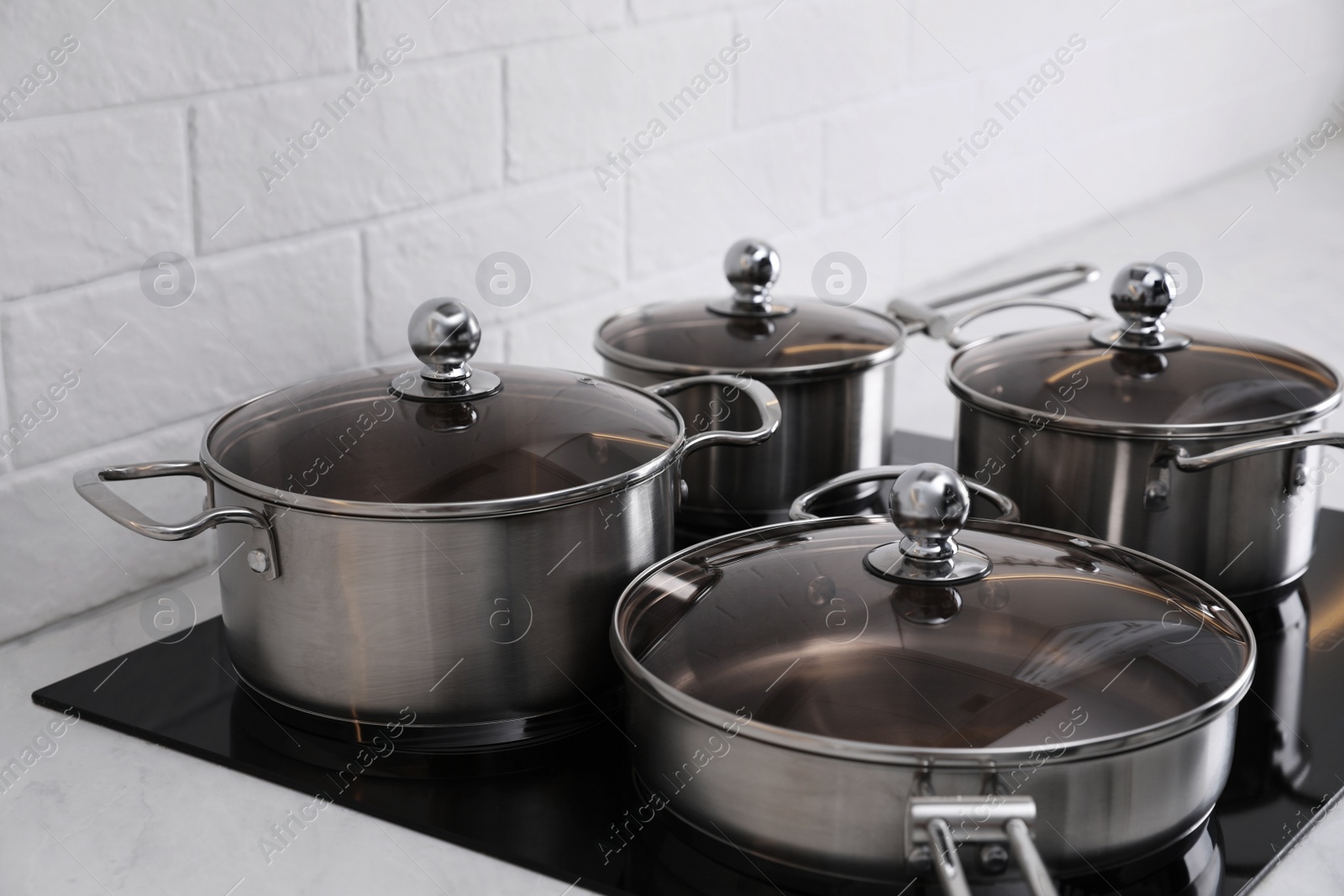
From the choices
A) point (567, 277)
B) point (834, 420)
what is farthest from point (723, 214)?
point (834, 420)

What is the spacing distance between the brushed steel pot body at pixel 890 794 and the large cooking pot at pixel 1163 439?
0.26 meters

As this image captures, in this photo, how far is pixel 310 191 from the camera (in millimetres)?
992

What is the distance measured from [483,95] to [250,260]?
28 centimetres

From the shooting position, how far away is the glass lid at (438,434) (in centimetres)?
69

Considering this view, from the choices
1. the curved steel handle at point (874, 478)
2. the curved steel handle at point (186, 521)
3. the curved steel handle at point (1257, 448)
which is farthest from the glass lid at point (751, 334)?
the curved steel handle at point (186, 521)

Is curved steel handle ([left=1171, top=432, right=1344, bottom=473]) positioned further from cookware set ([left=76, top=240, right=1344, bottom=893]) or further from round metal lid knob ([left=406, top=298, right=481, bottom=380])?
round metal lid knob ([left=406, top=298, right=481, bottom=380])

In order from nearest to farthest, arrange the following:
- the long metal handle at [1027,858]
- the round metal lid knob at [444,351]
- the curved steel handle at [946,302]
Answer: the long metal handle at [1027,858] → the round metal lid knob at [444,351] → the curved steel handle at [946,302]

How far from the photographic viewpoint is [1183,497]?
2.79ft

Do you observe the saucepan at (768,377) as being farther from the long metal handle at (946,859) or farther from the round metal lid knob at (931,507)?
the long metal handle at (946,859)

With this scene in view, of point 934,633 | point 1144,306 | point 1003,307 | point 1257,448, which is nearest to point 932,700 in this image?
point 934,633

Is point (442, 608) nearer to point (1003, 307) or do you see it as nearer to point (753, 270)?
point (753, 270)

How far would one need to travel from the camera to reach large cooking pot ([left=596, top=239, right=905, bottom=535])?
0.97m

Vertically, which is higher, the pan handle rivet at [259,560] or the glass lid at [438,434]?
Result: the glass lid at [438,434]

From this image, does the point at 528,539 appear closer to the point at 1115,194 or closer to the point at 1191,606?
the point at 1191,606
